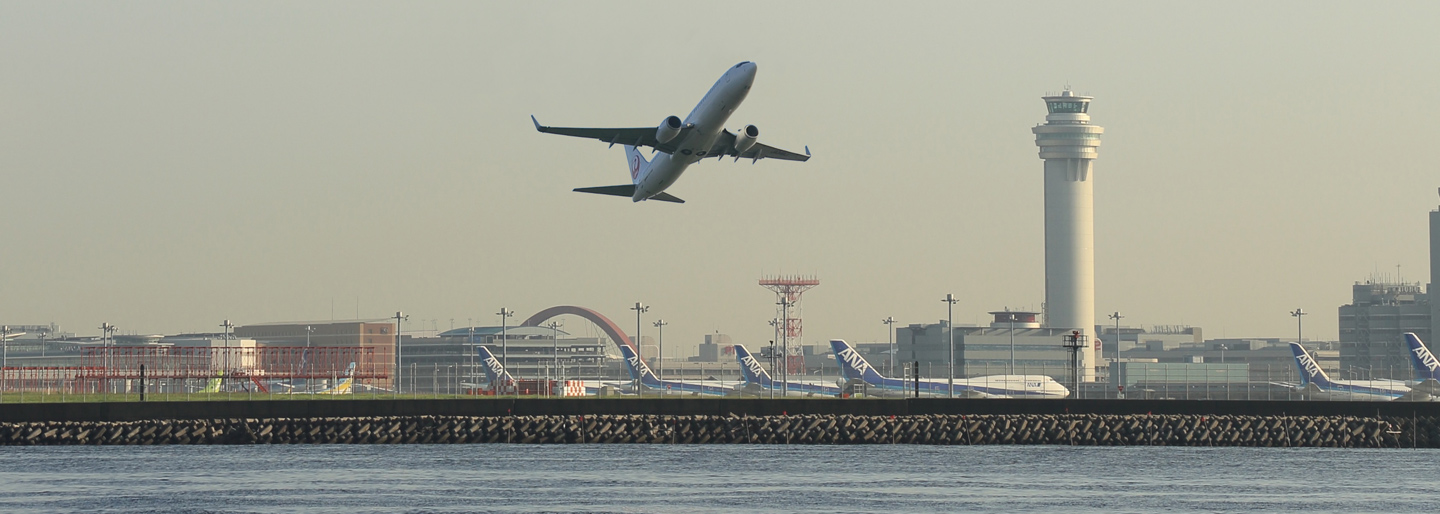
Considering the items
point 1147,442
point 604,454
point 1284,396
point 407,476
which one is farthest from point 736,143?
point 1284,396

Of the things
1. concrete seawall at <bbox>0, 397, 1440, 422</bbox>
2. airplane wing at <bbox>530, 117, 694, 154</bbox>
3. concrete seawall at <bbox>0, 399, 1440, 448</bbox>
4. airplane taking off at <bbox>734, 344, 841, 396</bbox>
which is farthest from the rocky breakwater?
airplane taking off at <bbox>734, 344, 841, 396</bbox>

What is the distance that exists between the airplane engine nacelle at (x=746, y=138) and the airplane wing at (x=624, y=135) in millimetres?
2737

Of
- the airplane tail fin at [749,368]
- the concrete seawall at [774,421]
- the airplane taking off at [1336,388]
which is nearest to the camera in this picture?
the concrete seawall at [774,421]

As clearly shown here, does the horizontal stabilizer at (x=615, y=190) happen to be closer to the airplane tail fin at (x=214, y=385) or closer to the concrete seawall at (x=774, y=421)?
the concrete seawall at (x=774, y=421)

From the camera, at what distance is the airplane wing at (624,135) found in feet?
245

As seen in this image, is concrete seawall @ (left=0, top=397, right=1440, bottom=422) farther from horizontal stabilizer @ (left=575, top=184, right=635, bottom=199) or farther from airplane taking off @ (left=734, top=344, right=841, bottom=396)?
airplane taking off @ (left=734, top=344, right=841, bottom=396)

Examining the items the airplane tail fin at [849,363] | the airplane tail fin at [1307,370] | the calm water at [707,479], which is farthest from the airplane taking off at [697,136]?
the airplane tail fin at [1307,370]

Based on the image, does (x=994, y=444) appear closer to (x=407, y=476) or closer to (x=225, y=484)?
(x=407, y=476)

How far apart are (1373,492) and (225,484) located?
131 feet

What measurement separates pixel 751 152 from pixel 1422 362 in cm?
7807

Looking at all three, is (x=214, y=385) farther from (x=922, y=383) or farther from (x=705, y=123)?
(x=705, y=123)

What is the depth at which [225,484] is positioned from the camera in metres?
61.9

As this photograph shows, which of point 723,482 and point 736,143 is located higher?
point 736,143

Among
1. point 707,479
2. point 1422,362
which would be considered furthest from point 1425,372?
point 707,479
